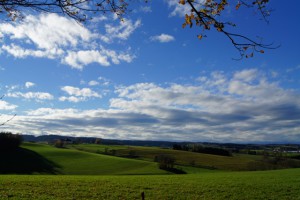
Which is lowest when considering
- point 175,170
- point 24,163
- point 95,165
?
point 24,163

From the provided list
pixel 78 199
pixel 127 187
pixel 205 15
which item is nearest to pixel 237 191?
pixel 127 187

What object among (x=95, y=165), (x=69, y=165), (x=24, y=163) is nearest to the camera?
(x=95, y=165)

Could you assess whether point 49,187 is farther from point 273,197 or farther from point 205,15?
point 205,15

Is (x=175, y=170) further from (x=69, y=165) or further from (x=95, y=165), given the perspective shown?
(x=69, y=165)

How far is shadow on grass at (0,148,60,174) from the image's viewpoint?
236 feet

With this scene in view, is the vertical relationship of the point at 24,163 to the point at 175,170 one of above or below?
below

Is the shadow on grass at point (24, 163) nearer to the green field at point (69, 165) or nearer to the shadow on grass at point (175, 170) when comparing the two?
the green field at point (69, 165)

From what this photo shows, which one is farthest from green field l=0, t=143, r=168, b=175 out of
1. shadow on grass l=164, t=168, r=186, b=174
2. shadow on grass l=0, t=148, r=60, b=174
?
shadow on grass l=164, t=168, r=186, b=174

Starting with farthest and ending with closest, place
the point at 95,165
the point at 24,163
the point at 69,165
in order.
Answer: the point at 24,163, the point at 69,165, the point at 95,165

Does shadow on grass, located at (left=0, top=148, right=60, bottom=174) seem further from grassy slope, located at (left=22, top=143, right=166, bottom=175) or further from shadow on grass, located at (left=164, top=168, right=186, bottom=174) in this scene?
shadow on grass, located at (left=164, top=168, right=186, bottom=174)

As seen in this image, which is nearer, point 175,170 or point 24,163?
point 175,170

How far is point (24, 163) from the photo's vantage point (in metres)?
81.9

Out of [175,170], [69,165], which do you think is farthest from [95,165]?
[175,170]

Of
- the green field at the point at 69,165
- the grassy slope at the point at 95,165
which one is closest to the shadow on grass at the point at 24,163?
the green field at the point at 69,165
